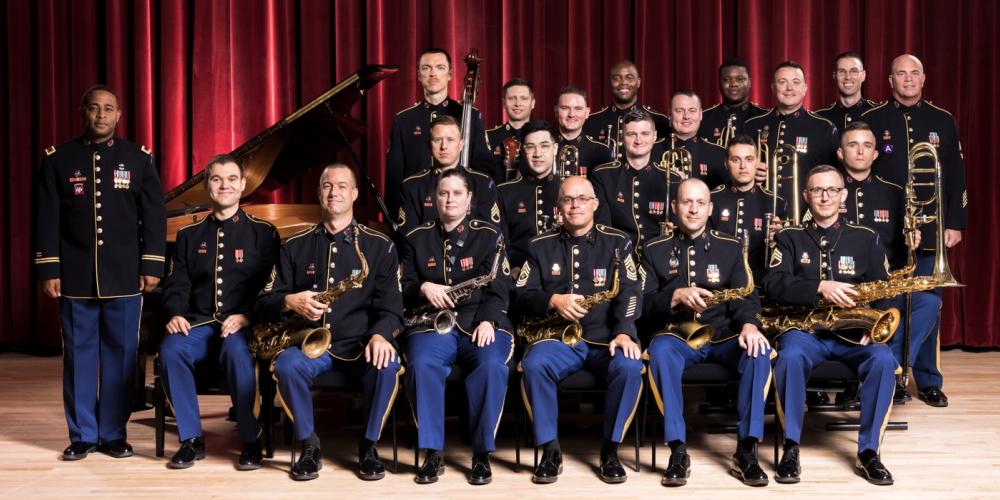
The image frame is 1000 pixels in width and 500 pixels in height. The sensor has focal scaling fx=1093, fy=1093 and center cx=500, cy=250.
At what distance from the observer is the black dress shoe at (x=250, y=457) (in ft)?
14.7

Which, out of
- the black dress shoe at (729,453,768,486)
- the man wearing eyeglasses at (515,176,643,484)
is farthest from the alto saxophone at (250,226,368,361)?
the black dress shoe at (729,453,768,486)

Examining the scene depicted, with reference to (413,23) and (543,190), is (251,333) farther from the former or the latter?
(413,23)

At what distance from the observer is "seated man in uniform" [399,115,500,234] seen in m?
5.13

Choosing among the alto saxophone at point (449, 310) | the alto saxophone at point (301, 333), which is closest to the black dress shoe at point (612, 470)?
the alto saxophone at point (449, 310)

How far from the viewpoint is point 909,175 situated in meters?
5.31

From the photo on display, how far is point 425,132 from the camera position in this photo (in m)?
5.73

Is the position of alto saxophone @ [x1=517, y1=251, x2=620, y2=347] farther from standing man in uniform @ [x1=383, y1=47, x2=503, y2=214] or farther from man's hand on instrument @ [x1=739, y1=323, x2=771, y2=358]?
standing man in uniform @ [x1=383, y1=47, x2=503, y2=214]

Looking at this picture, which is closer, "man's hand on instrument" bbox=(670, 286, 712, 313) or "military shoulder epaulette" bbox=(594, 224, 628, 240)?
"man's hand on instrument" bbox=(670, 286, 712, 313)

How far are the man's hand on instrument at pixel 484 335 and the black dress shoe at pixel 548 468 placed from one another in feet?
1.66

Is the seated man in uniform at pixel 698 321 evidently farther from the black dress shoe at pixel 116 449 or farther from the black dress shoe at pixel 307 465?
the black dress shoe at pixel 116 449

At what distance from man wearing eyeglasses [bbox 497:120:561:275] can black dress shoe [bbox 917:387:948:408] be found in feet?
7.17

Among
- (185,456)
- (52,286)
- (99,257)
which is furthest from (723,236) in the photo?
(52,286)

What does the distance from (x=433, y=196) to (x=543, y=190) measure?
21.1 inches

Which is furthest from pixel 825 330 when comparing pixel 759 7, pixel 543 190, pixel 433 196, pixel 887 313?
pixel 759 7
